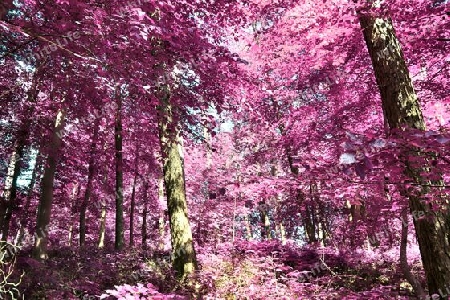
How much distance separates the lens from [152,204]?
25125 mm

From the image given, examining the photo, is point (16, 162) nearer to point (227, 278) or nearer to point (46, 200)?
point (46, 200)

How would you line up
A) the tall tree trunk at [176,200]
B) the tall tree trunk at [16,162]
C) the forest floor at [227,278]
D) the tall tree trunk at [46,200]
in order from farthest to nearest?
the tall tree trunk at [16,162]
the tall tree trunk at [46,200]
the tall tree trunk at [176,200]
the forest floor at [227,278]

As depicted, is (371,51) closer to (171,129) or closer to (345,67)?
(345,67)

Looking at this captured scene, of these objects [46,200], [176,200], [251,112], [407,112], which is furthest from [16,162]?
[407,112]

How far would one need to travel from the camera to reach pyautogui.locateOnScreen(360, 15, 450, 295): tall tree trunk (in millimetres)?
Answer: 4582

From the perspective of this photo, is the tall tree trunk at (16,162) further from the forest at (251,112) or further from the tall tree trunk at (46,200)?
the tall tree trunk at (46,200)

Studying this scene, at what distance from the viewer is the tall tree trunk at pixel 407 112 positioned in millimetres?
4582

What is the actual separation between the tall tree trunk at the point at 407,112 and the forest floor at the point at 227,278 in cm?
182

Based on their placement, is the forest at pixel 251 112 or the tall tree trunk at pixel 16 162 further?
the tall tree trunk at pixel 16 162

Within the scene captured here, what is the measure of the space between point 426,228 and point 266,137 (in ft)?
36.5

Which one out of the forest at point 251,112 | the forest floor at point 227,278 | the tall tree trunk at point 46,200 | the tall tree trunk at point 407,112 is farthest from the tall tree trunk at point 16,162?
Result: the tall tree trunk at point 407,112

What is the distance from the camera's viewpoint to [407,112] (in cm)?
492

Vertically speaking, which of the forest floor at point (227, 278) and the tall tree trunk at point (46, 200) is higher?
the tall tree trunk at point (46, 200)

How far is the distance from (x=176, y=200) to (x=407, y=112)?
496 cm
